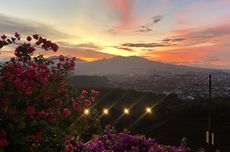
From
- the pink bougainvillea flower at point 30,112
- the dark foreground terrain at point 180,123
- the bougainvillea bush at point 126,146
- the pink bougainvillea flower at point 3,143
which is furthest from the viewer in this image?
the dark foreground terrain at point 180,123

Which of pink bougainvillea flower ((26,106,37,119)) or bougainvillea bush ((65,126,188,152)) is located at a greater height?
pink bougainvillea flower ((26,106,37,119))

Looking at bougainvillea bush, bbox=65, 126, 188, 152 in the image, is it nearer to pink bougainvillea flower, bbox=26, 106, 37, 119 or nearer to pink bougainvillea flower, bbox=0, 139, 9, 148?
pink bougainvillea flower, bbox=26, 106, 37, 119

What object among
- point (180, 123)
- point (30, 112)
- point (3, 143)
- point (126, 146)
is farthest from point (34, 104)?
point (180, 123)

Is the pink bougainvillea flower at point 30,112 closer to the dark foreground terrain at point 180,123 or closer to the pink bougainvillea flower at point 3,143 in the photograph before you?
the pink bougainvillea flower at point 3,143

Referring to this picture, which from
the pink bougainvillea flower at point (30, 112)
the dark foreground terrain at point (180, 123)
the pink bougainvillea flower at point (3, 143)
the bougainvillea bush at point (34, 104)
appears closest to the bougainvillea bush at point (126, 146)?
the bougainvillea bush at point (34, 104)

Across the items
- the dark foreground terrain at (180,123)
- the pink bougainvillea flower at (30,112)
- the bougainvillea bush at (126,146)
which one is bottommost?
the dark foreground terrain at (180,123)

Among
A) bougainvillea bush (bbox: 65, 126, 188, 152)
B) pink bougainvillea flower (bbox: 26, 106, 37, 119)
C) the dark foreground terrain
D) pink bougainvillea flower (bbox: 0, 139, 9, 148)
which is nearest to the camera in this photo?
pink bougainvillea flower (bbox: 0, 139, 9, 148)

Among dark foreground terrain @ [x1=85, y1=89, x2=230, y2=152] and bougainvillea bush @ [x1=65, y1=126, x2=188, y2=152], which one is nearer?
bougainvillea bush @ [x1=65, y1=126, x2=188, y2=152]

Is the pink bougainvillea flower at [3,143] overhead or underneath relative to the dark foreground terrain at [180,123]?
overhead

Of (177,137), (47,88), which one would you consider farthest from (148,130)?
(47,88)

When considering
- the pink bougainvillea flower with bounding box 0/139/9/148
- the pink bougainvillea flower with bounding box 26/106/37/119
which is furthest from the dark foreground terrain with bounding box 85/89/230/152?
the pink bougainvillea flower with bounding box 0/139/9/148
